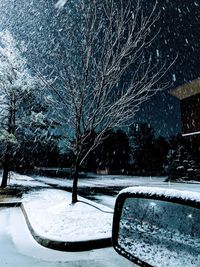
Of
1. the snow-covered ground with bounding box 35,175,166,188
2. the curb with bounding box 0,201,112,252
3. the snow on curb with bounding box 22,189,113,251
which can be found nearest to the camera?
the curb with bounding box 0,201,112,252

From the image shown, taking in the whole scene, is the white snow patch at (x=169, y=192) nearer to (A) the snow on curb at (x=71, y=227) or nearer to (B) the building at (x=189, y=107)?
(A) the snow on curb at (x=71, y=227)

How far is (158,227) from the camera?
1.94m

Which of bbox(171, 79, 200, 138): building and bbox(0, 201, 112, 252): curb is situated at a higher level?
bbox(171, 79, 200, 138): building

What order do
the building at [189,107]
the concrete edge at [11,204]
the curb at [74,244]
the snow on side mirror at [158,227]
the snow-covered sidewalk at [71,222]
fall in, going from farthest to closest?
the building at [189,107] → the concrete edge at [11,204] → the snow-covered sidewalk at [71,222] → the curb at [74,244] → the snow on side mirror at [158,227]

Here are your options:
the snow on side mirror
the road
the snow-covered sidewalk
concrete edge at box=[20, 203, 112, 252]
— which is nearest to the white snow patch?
the snow on side mirror

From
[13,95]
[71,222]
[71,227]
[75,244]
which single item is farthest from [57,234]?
[13,95]

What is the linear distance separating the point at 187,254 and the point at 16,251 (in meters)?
5.41

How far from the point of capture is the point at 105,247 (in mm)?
6391

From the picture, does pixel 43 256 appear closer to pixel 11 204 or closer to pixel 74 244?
pixel 74 244

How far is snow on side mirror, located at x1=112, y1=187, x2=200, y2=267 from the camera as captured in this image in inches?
60.7

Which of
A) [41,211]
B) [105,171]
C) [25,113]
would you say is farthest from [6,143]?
[105,171]

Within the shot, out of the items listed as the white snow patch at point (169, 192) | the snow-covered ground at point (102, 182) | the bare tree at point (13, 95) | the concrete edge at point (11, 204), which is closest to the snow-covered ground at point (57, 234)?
the concrete edge at point (11, 204)

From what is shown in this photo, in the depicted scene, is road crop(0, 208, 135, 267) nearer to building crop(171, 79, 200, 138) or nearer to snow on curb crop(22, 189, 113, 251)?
snow on curb crop(22, 189, 113, 251)

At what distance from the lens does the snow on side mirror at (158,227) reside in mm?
1542
